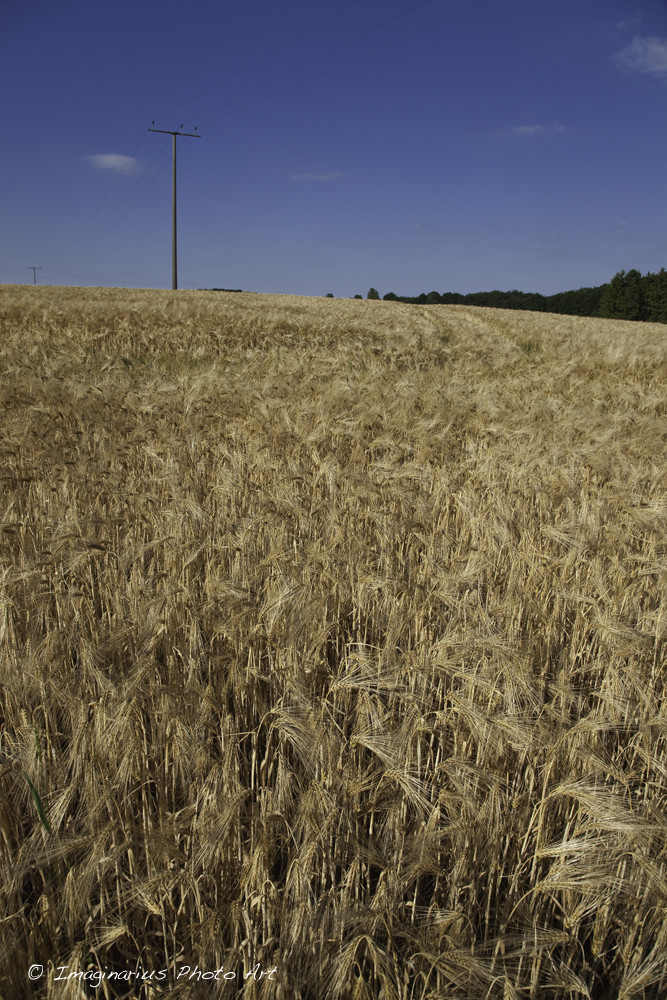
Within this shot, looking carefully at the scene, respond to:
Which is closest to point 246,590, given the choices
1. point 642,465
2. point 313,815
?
point 313,815

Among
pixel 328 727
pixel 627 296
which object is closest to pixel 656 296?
pixel 627 296

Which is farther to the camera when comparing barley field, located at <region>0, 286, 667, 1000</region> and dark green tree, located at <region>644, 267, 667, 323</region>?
dark green tree, located at <region>644, 267, 667, 323</region>

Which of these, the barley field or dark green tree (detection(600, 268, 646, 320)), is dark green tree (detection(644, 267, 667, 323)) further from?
the barley field

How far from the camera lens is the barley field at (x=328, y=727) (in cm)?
111

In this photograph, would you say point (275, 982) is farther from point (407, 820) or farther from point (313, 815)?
point (407, 820)

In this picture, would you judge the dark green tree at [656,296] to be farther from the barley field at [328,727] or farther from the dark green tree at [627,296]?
the barley field at [328,727]

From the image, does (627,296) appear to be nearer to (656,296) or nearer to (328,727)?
(656,296)

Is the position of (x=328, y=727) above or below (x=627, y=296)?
below

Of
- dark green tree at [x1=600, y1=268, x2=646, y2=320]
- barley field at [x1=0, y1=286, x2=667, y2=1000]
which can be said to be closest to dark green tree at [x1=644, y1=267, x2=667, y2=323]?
dark green tree at [x1=600, y1=268, x2=646, y2=320]

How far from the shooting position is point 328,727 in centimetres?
138

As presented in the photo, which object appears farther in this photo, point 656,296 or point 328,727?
point 656,296

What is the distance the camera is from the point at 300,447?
13.3 ft

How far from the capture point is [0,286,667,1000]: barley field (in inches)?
43.6

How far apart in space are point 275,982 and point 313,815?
29 centimetres
